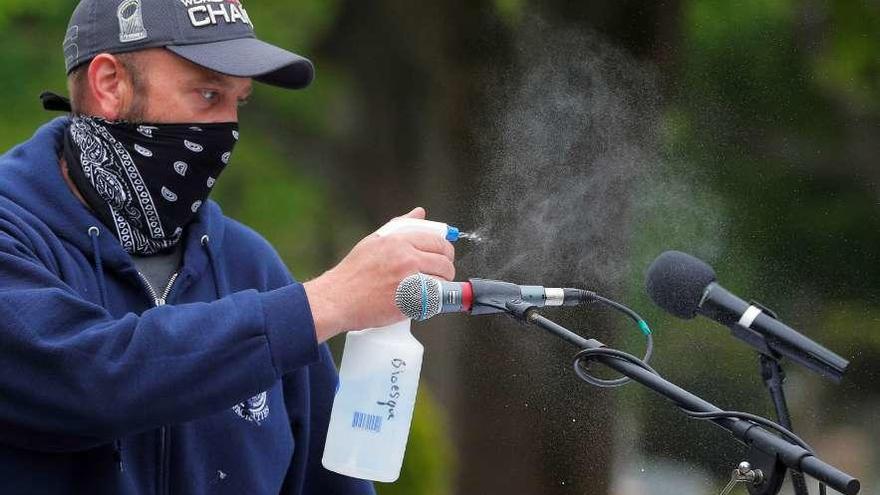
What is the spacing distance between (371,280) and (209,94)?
2.07 feet

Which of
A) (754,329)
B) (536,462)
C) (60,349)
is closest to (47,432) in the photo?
(60,349)

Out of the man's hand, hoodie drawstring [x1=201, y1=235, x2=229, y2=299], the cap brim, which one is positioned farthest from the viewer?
hoodie drawstring [x1=201, y1=235, x2=229, y2=299]

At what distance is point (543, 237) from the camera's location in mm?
4176

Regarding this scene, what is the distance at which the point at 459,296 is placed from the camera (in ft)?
7.38

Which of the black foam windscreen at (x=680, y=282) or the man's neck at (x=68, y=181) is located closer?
the black foam windscreen at (x=680, y=282)

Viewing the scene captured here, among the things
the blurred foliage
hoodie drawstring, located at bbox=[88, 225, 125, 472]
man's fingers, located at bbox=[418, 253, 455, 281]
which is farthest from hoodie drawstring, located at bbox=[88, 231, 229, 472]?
the blurred foliage

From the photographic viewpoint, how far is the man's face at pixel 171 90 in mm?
2652

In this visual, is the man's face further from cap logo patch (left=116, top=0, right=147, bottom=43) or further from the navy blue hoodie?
the navy blue hoodie

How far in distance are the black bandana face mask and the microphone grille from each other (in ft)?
2.23

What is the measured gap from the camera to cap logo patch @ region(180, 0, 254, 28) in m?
2.65

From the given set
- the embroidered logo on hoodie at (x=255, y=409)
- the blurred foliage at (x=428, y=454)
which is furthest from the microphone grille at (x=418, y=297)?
the blurred foliage at (x=428, y=454)

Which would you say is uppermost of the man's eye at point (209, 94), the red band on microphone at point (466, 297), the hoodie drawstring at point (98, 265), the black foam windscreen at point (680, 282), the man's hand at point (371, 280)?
the black foam windscreen at point (680, 282)

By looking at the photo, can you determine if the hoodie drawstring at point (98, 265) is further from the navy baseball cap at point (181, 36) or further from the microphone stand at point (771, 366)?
the microphone stand at point (771, 366)

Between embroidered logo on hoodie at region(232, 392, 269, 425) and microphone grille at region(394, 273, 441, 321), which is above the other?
microphone grille at region(394, 273, 441, 321)
